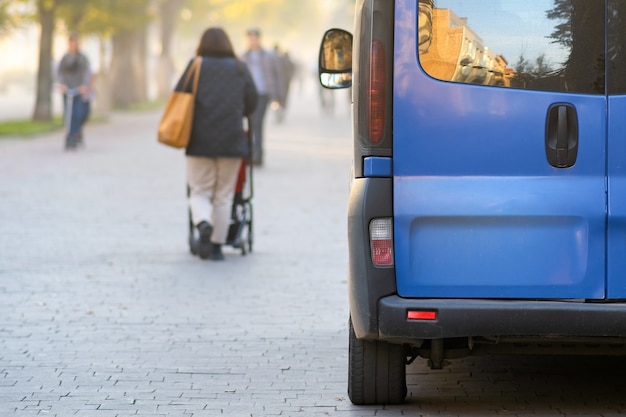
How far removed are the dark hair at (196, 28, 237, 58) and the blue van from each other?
5.22m

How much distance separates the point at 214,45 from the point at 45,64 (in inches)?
893

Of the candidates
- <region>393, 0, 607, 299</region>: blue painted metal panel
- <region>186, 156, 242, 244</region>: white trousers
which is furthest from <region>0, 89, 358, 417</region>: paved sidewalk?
<region>393, 0, 607, 299</region>: blue painted metal panel

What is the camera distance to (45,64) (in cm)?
3259

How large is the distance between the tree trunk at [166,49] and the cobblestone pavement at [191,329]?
37.9 m

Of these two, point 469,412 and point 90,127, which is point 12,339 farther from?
point 90,127

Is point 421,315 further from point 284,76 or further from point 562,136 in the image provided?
point 284,76

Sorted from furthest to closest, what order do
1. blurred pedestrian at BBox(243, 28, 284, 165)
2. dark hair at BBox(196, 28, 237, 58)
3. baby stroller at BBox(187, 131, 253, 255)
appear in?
1. blurred pedestrian at BBox(243, 28, 284, 165)
2. baby stroller at BBox(187, 131, 253, 255)
3. dark hair at BBox(196, 28, 237, 58)

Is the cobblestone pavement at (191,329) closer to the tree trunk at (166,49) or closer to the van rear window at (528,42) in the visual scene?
the van rear window at (528,42)

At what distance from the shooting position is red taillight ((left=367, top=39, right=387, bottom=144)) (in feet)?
18.0

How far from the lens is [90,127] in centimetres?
3241

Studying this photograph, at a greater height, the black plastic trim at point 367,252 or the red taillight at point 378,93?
the red taillight at point 378,93

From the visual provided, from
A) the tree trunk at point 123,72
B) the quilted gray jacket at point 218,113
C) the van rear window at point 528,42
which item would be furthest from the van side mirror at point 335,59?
the tree trunk at point 123,72

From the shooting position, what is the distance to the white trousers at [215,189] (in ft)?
35.0

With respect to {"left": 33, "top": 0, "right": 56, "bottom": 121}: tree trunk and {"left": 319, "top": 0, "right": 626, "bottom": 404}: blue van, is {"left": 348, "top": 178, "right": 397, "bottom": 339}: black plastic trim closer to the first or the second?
{"left": 319, "top": 0, "right": 626, "bottom": 404}: blue van
